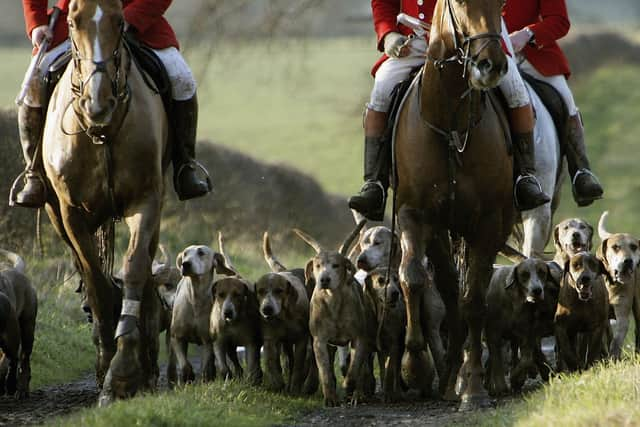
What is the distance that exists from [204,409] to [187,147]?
2.22 meters

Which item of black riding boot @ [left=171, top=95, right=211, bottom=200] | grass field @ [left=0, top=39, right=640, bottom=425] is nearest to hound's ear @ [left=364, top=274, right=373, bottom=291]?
grass field @ [left=0, top=39, right=640, bottom=425]

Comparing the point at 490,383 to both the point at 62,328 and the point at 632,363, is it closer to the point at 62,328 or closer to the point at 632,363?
the point at 632,363

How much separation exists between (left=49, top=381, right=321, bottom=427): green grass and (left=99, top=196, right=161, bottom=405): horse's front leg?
0.77 ft

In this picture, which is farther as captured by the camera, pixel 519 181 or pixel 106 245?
pixel 106 245

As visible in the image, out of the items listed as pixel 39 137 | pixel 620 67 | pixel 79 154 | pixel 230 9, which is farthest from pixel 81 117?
pixel 620 67

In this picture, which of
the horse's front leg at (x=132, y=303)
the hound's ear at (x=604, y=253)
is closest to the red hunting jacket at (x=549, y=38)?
the hound's ear at (x=604, y=253)

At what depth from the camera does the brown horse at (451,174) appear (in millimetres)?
9844

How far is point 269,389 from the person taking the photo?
456 inches

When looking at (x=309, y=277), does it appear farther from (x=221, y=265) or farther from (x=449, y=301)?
(x=449, y=301)

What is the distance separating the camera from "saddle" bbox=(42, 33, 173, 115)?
34.8 ft

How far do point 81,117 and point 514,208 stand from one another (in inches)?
111

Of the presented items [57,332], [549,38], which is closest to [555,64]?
[549,38]

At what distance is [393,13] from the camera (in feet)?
36.5

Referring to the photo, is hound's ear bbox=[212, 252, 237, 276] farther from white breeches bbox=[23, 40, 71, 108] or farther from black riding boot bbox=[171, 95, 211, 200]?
white breeches bbox=[23, 40, 71, 108]
